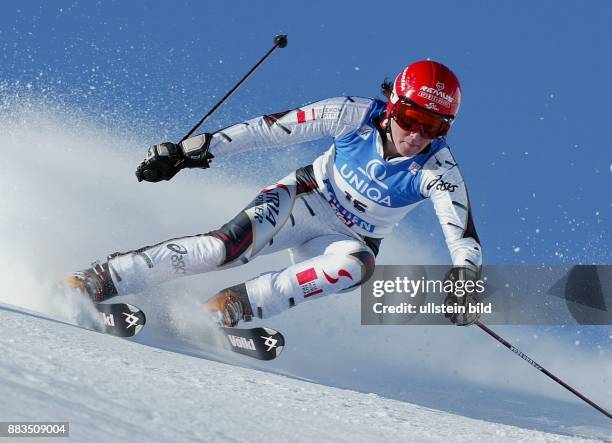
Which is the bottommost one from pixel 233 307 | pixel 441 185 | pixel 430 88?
pixel 233 307

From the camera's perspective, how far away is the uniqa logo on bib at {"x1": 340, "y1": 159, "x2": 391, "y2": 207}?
15.5 feet

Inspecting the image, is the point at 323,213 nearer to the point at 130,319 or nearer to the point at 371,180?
the point at 371,180

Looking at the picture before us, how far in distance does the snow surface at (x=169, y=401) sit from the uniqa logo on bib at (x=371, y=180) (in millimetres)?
Answer: 1596

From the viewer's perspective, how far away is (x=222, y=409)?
241 cm

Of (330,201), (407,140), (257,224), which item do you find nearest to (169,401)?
(257,224)

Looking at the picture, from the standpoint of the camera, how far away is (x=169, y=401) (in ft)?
7.64

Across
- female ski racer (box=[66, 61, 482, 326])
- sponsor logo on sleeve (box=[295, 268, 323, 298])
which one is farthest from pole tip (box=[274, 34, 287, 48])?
sponsor logo on sleeve (box=[295, 268, 323, 298])

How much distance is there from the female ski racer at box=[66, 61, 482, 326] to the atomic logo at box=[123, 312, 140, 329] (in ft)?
0.82

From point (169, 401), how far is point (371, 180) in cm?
270

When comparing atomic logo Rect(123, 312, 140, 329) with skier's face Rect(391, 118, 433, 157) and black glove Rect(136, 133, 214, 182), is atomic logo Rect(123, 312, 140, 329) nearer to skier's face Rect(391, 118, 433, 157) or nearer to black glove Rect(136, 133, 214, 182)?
black glove Rect(136, 133, 214, 182)

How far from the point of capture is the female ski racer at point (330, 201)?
171 inches

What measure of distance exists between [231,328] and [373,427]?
6.38ft

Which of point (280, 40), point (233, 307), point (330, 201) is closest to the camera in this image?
point (233, 307)

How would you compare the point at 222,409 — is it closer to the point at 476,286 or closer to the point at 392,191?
the point at 476,286
